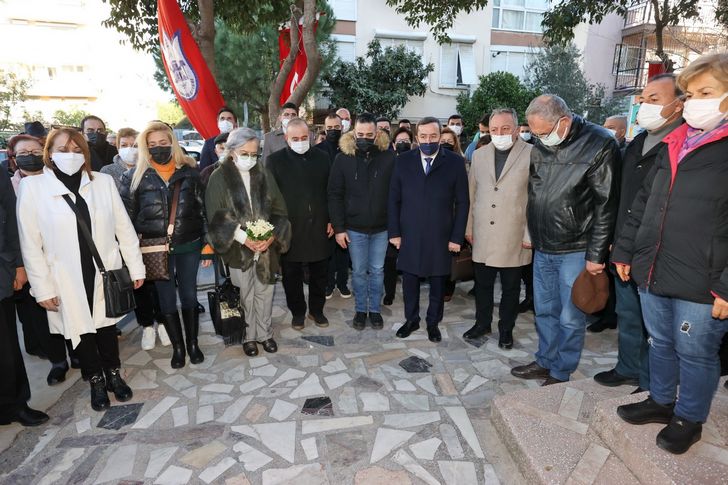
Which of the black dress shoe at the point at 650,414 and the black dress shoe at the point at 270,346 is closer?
the black dress shoe at the point at 650,414

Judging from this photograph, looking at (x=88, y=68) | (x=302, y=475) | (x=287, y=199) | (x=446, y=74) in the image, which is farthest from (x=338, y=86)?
(x=88, y=68)

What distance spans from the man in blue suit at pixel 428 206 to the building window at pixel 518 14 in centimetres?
2065

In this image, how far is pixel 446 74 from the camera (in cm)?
2145

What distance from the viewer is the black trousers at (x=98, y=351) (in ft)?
11.2

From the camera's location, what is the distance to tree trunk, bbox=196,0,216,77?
7352 millimetres

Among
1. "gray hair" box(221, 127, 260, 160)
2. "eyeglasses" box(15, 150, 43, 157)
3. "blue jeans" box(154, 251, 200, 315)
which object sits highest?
"gray hair" box(221, 127, 260, 160)

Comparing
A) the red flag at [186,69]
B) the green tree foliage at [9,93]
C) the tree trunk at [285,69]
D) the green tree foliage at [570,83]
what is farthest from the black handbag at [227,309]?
the green tree foliage at [9,93]

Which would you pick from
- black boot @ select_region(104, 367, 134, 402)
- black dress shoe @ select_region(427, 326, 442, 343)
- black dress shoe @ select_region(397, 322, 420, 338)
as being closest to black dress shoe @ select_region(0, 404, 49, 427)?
black boot @ select_region(104, 367, 134, 402)

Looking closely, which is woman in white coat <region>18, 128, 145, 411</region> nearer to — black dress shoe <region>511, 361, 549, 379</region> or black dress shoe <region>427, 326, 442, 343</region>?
black dress shoe <region>427, 326, 442, 343</region>

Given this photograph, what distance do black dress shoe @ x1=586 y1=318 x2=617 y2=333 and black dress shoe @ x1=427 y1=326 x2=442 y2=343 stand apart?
1664 mm

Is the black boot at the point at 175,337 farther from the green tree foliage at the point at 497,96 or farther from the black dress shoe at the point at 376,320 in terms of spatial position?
the green tree foliage at the point at 497,96

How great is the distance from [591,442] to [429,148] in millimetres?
2636

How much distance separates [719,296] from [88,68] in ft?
173

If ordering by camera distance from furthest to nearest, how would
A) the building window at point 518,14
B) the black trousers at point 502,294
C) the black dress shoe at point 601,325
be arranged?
the building window at point 518,14, the black dress shoe at point 601,325, the black trousers at point 502,294
